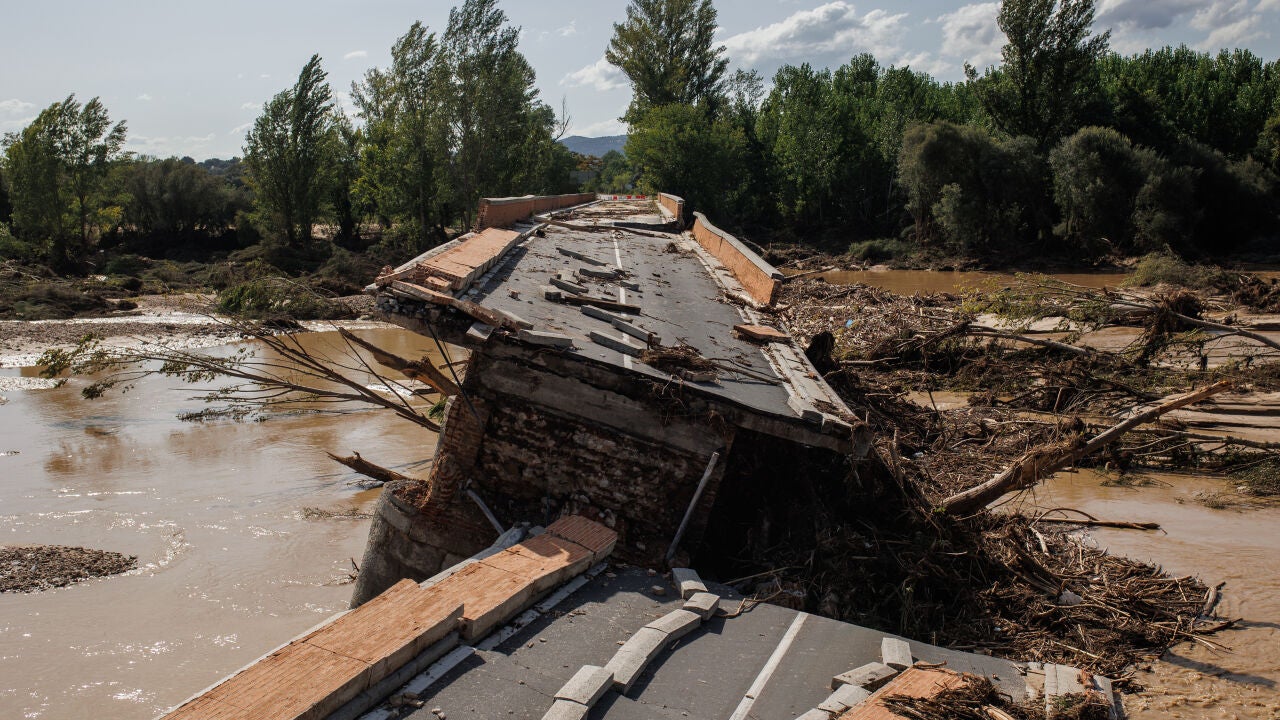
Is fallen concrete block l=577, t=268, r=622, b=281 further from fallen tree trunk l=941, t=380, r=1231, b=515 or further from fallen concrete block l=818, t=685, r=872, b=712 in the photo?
fallen concrete block l=818, t=685, r=872, b=712

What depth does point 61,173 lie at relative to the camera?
1389 inches

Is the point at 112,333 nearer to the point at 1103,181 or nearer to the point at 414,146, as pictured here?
the point at 414,146

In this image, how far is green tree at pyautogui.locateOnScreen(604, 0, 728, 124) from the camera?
46469mm

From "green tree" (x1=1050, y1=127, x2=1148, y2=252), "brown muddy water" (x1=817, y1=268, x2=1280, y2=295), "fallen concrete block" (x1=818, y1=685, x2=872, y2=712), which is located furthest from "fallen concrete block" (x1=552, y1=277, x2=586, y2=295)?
"green tree" (x1=1050, y1=127, x2=1148, y2=252)

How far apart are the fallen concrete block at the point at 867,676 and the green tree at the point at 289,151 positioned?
129 feet

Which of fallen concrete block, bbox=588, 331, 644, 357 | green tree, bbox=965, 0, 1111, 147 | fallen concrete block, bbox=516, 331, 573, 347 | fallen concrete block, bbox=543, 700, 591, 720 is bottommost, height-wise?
fallen concrete block, bbox=543, 700, 591, 720

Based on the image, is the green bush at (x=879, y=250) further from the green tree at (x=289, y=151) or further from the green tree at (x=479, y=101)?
the green tree at (x=289, y=151)

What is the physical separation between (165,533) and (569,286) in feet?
18.2

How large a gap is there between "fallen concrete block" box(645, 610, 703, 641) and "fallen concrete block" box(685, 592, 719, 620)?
5cm

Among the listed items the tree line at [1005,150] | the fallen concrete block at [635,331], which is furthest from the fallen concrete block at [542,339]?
the tree line at [1005,150]

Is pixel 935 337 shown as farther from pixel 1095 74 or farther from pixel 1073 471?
pixel 1095 74

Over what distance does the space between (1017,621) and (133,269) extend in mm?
36437

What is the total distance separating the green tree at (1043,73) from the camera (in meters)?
35.0

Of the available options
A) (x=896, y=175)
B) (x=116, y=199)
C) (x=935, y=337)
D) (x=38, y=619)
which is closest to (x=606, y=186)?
(x=896, y=175)
